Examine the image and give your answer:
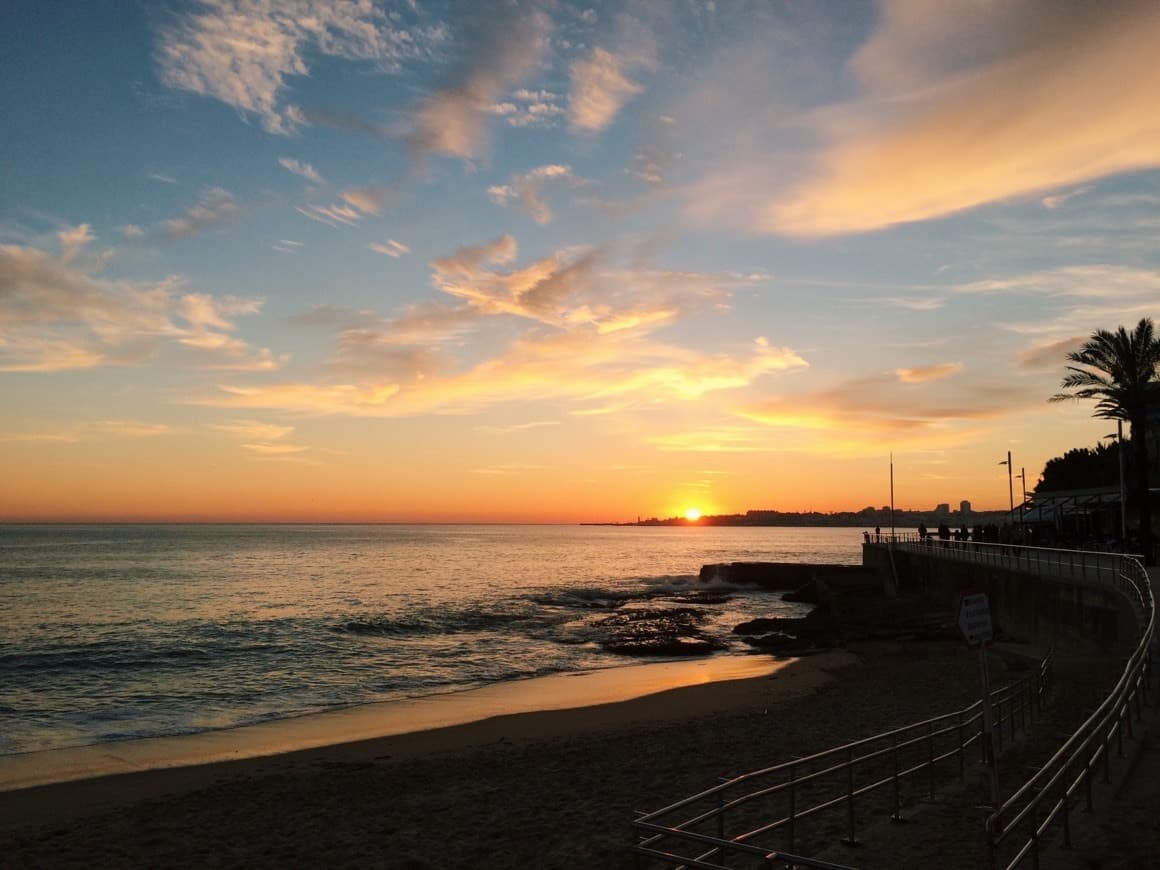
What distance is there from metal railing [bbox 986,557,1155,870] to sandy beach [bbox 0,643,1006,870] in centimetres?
451

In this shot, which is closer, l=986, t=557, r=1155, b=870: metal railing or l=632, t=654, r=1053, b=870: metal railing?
l=986, t=557, r=1155, b=870: metal railing

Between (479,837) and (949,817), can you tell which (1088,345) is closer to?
(949,817)

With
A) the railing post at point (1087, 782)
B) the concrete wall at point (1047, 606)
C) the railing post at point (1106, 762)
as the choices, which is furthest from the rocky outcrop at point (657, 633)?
the railing post at point (1087, 782)

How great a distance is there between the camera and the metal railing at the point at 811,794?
27.1 feet

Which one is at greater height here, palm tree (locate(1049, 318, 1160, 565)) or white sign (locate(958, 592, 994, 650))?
palm tree (locate(1049, 318, 1160, 565))

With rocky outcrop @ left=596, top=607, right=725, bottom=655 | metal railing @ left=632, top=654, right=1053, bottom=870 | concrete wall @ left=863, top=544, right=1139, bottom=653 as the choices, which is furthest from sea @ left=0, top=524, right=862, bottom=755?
metal railing @ left=632, top=654, right=1053, bottom=870

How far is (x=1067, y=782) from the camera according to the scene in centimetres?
836

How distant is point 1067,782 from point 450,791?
919 cm

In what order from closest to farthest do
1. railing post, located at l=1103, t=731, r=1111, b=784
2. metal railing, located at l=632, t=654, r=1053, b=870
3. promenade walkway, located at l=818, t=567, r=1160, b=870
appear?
promenade walkway, located at l=818, t=567, r=1160, b=870
metal railing, located at l=632, t=654, r=1053, b=870
railing post, located at l=1103, t=731, r=1111, b=784

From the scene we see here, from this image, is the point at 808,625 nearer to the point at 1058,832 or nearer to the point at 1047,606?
the point at 1047,606

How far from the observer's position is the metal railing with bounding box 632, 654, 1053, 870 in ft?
27.1

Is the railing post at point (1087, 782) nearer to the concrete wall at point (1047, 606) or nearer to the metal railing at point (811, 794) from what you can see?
the metal railing at point (811, 794)

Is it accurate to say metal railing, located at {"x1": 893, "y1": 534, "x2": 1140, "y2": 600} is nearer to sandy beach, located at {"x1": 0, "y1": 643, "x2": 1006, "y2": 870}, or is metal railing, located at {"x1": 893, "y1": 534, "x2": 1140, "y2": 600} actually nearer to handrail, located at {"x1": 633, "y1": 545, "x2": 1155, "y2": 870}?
handrail, located at {"x1": 633, "y1": 545, "x2": 1155, "y2": 870}

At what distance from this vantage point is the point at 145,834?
12.0 metres
